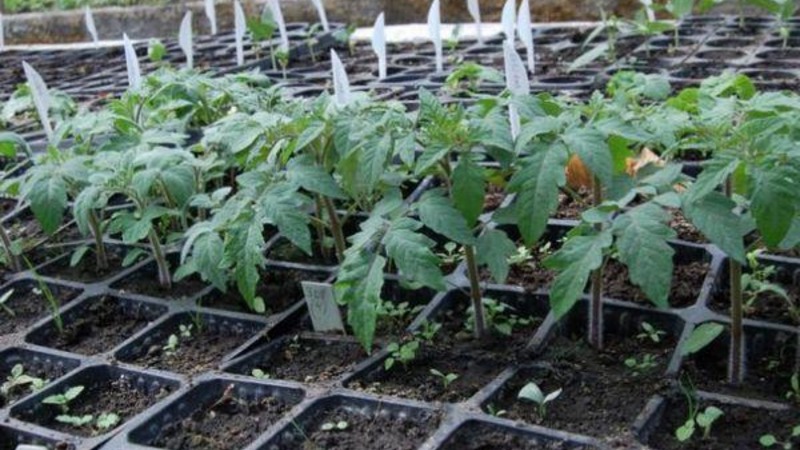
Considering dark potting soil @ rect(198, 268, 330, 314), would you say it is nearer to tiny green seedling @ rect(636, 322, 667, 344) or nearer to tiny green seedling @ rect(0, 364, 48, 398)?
tiny green seedling @ rect(0, 364, 48, 398)

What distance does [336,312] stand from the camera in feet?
5.53

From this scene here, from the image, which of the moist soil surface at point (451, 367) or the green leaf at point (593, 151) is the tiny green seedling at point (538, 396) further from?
the green leaf at point (593, 151)

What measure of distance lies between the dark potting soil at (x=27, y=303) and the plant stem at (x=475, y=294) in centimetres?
84

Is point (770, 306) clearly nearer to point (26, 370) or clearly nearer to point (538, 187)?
point (538, 187)

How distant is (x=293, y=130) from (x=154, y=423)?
1.73ft

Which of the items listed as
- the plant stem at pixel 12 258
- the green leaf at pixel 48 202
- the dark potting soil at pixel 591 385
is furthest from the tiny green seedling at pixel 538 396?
the plant stem at pixel 12 258

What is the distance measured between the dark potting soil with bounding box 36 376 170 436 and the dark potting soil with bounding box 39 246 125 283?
441mm

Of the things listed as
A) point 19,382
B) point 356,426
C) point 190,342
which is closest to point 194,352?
point 190,342

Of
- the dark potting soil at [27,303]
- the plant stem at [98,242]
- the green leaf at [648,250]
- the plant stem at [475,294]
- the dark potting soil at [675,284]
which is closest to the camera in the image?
the green leaf at [648,250]

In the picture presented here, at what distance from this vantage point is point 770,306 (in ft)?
5.29

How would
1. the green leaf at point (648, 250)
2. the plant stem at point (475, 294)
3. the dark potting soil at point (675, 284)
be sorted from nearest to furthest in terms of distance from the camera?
the green leaf at point (648, 250)
the plant stem at point (475, 294)
the dark potting soil at point (675, 284)

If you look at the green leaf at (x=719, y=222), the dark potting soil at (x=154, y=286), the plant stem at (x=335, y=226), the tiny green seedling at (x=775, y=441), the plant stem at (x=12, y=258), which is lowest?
the tiny green seedling at (x=775, y=441)

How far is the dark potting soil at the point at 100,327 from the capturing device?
→ 180cm

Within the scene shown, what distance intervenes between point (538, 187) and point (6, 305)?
1.18 meters
